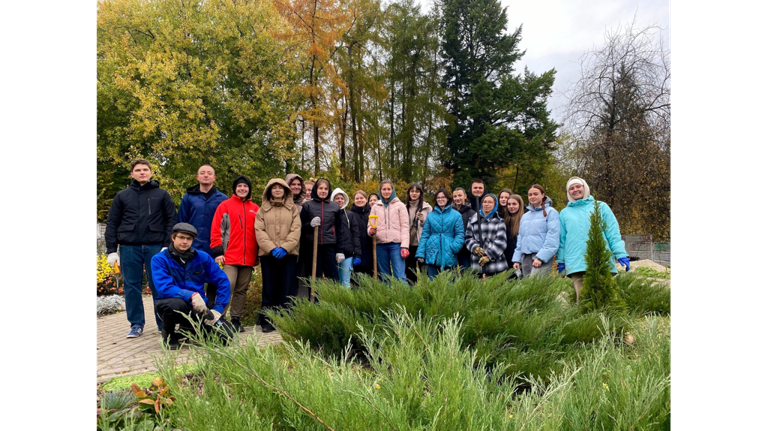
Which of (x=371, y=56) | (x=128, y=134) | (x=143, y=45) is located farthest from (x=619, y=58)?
(x=143, y=45)

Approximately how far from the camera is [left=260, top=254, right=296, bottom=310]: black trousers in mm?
5893

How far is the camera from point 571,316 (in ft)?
12.3

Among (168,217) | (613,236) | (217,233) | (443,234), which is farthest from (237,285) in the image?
(613,236)

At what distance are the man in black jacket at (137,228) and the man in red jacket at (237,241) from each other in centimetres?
64

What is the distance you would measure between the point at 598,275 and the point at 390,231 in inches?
140

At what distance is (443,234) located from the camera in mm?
7086

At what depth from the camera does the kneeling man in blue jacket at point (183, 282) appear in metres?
4.71

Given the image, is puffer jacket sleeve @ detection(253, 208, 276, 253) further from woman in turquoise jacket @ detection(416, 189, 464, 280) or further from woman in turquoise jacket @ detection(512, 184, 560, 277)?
woman in turquoise jacket @ detection(512, 184, 560, 277)

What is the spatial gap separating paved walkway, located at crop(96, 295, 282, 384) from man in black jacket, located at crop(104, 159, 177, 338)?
0.37m

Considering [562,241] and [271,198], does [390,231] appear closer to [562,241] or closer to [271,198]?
[271,198]

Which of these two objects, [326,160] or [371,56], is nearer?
[326,160]

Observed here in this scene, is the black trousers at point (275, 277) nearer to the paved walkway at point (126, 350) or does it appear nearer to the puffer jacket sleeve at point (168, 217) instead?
the paved walkway at point (126, 350)
